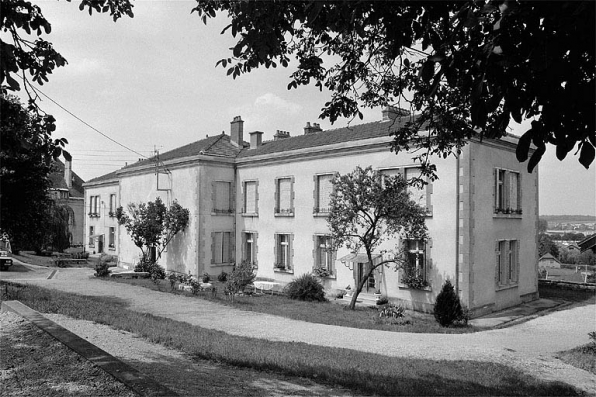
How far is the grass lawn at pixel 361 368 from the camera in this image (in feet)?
22.8

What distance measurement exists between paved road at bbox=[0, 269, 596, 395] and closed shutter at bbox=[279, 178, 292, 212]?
6695 mm

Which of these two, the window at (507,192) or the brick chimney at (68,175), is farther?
the brick chimney at (68,175)

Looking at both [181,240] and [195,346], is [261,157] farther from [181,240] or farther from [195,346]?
[195,346]

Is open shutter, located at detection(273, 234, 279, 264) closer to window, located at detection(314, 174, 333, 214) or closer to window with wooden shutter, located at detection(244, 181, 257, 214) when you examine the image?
window with wooden shutter, located at detection(244, 181, 257, 214)

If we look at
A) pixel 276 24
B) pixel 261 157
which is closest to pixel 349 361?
pixel 276 24

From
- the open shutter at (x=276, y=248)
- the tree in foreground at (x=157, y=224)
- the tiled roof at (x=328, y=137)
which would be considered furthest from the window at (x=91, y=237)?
the open shutter at (x=276, y=248)

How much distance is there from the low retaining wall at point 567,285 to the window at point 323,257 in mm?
11593

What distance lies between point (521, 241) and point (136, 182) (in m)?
21.6

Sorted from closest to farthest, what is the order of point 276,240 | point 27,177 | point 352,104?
point 352,104 < point 27,177 < point 276,240

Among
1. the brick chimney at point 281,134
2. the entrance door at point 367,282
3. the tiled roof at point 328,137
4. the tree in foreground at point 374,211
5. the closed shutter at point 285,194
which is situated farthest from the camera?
the brick chimney at point 281,134

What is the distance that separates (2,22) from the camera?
5293 mm

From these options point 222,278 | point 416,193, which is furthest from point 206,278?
point 416,193

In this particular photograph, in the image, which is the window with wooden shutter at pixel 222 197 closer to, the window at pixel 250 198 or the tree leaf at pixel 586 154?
the window at pixel 250 198

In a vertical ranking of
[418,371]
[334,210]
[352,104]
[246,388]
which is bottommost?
[418,371]
